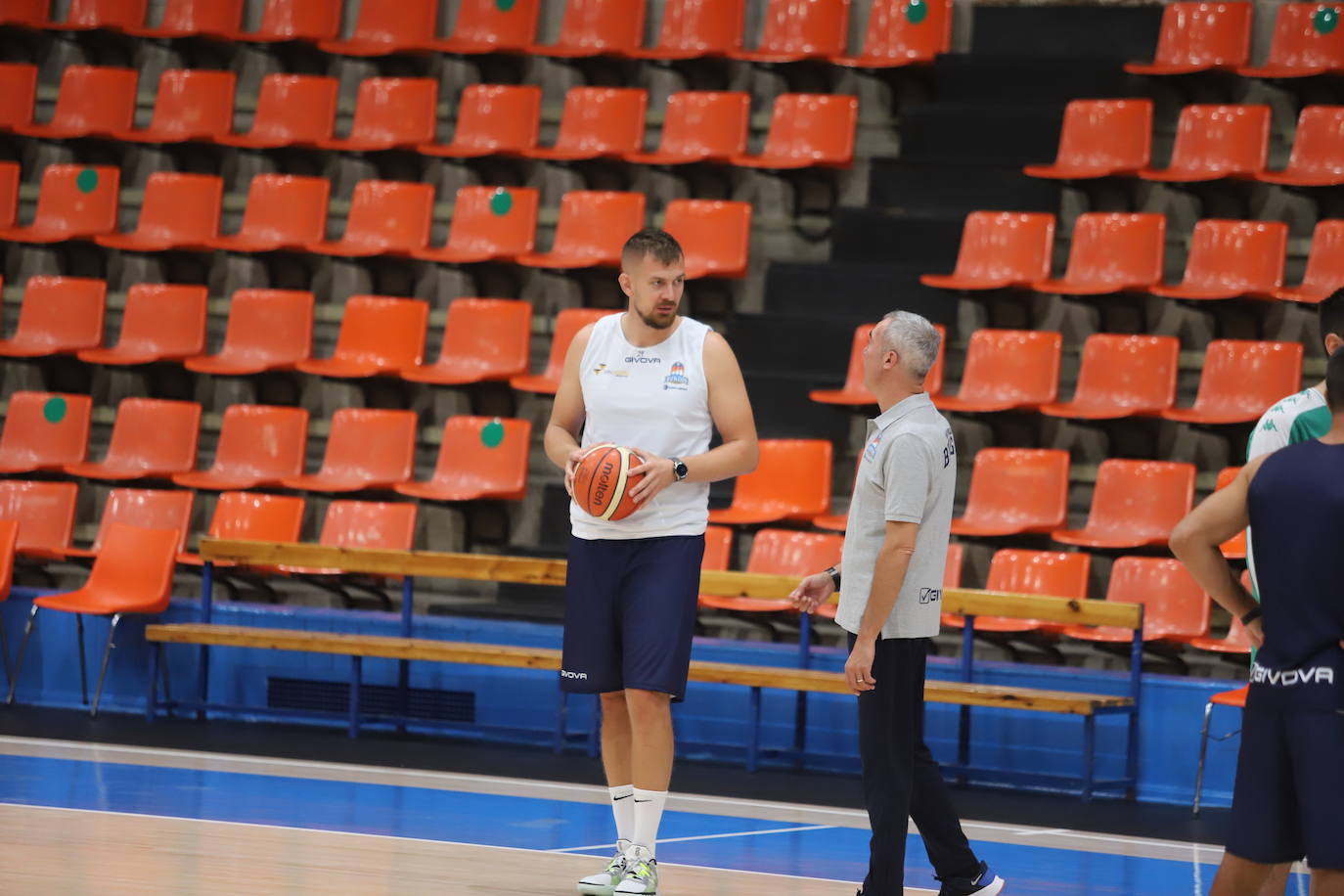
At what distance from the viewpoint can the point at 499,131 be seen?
9633 millimetres

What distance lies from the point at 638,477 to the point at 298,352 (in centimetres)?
518

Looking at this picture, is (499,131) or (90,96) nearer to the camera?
(499,131)

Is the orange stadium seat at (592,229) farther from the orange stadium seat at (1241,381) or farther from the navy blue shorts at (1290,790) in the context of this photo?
the navy blue shorts at (1290,790)

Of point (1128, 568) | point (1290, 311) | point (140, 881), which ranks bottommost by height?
point (140, 881)

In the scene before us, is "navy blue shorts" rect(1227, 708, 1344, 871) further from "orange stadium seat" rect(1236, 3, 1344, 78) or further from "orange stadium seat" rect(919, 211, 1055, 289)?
"orange stadium seat" rect(1236, 3, 1344, 78)

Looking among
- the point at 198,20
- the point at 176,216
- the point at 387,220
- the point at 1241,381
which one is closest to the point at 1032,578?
the point at 1241,381

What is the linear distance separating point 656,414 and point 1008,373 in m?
3.89

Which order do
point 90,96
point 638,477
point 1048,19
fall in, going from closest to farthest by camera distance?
point 638,477 < point 1048,19 < point 90,96

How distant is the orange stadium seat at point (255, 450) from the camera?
854 cm

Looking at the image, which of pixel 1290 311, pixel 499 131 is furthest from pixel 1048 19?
pixel 499 131

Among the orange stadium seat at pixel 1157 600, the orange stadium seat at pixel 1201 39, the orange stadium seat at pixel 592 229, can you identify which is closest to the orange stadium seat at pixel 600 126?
the orange stadium seat at pixel 592 229

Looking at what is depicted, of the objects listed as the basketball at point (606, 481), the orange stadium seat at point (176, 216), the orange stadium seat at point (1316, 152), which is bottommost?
the basketball at point (606, 481)

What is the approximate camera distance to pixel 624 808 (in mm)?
4387

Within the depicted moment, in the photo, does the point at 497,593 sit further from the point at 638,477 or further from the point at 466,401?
the point at 638,477
